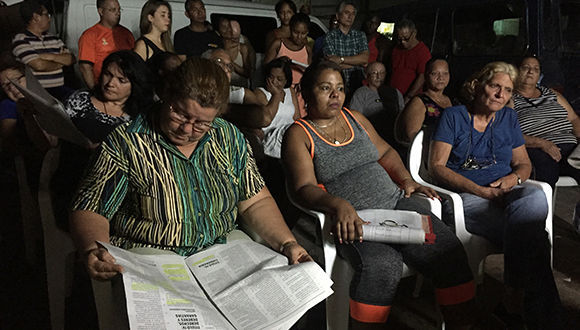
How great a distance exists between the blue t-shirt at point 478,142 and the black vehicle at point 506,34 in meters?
1.64

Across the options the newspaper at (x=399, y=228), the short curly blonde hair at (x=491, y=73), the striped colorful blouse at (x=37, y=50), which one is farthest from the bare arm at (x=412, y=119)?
the striped colorful blouse at (x=37, y=50)

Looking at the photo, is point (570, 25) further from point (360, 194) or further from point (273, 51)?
point (360, 194)

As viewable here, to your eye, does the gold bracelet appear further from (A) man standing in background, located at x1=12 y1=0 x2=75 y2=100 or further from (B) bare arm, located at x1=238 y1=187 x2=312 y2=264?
(A) man standing in background, located at x1=12 y1=0 x2=75 y2=100

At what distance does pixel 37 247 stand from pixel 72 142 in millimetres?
1484

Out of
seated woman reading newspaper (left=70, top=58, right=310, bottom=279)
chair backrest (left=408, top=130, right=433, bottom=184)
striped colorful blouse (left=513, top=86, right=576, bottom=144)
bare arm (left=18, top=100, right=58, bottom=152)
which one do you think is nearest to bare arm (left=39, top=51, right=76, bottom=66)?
bare arm (left=18, top=100, right=58, bottom=152)

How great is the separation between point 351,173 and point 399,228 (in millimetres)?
422

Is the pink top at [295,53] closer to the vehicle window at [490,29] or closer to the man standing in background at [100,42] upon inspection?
the man standing in background at [100,42]

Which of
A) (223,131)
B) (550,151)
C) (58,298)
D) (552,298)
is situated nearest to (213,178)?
(223,131)

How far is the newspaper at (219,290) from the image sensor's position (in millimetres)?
1121

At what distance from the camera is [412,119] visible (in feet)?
10.1

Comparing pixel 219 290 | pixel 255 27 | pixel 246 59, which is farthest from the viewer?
pixel 255 27

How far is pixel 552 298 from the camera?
6.38ft

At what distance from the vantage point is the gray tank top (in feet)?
6.70

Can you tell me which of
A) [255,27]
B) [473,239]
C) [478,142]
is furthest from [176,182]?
[255,27]
